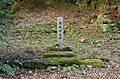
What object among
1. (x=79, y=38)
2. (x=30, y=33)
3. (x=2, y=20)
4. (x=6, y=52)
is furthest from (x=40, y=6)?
(x=2, y=20)

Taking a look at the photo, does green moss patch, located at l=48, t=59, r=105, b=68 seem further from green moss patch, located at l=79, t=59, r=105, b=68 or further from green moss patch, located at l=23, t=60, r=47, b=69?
green moss patch, located at l=23, t=60, r=47, b=69

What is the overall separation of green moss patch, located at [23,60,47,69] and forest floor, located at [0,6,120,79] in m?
0.10

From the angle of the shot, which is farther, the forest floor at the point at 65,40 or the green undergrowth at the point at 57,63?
the green undergrowth at the point at 57,63

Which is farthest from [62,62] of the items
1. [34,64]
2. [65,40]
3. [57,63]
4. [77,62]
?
[65,40]

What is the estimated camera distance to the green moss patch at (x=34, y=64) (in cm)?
541

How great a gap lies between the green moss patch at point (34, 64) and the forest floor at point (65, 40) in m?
0.10

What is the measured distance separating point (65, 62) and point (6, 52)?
1.84m

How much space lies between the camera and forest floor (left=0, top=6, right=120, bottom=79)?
206 inches

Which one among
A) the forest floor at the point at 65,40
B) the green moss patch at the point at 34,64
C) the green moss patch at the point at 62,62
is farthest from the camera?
the green moss patch at the point at 62,62

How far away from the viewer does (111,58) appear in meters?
6.37

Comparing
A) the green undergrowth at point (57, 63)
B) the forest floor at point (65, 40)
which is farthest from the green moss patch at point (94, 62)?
the forest floor at point (65, 40)

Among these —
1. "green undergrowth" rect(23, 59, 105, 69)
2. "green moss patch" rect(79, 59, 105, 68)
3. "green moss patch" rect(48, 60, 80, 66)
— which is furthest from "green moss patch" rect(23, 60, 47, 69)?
"green moss patch" rect(79, 59, 105, 68)

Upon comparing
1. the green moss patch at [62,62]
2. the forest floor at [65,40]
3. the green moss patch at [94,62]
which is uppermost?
the green moss patch at [62,62]

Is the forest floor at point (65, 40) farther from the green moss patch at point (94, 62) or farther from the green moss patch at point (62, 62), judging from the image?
the green moss patch at point (62, 62)
